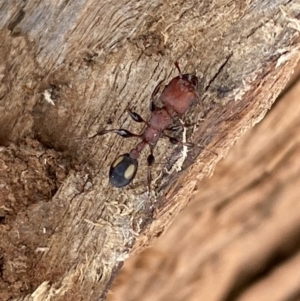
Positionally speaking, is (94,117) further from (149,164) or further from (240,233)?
(240,233)

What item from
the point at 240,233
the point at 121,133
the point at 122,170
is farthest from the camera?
the point at 240,233

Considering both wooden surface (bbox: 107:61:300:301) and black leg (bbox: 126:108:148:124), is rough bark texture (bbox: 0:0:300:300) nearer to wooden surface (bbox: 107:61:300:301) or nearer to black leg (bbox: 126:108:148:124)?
black leg (bbox: 126:108:148:124)

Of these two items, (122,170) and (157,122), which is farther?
(157,122)

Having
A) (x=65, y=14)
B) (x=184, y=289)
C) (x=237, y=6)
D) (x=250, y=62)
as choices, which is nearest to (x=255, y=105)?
(x=250, y=62)

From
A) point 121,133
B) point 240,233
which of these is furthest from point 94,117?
point 240,233

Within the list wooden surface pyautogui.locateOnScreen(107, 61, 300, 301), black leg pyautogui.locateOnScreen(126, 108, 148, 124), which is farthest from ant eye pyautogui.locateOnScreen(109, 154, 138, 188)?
wooden surface pyautogui.locateOnScreen(107, 61, 300, 301)

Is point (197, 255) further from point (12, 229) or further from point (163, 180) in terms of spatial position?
point (12, 229)
